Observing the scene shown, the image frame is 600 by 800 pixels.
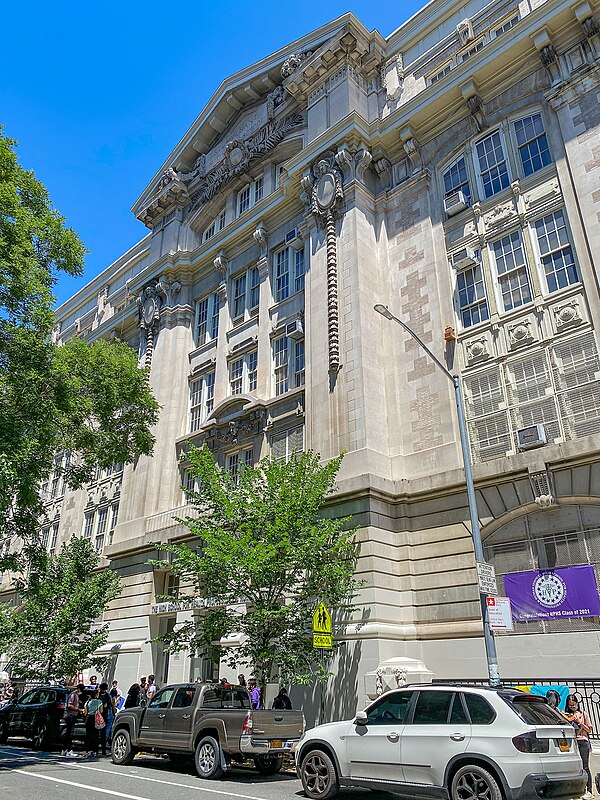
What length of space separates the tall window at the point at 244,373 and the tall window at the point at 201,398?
151 centimetres

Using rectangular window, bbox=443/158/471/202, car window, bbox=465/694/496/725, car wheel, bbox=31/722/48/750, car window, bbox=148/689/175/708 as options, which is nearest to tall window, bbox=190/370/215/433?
rectangular window, bbox=443/158/471/202

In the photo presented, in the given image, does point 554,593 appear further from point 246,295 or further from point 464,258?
point 246,295

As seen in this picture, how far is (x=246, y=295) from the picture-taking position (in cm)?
3100

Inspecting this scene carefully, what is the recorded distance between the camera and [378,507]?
2009cm

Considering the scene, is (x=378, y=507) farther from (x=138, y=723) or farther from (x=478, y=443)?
(x=138, y=723)

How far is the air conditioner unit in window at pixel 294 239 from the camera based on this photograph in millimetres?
28312

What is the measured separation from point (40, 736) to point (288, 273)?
20.0 meters

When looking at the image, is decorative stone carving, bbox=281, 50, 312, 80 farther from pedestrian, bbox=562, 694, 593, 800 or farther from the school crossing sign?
pedestrian, bbox=562, 694, 593, 800

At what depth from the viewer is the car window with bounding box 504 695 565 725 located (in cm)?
878

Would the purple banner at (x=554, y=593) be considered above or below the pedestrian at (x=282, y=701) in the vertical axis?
above

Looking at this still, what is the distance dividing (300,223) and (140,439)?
13309mm

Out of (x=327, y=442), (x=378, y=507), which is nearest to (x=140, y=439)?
(x=327, y=442)

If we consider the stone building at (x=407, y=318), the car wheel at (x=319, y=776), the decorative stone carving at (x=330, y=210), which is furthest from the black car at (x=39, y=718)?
the decorative stone carving at (x=330, y=210)

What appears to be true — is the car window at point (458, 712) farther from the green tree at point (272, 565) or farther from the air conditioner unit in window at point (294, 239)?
the air conditioner unit in window at point (294, 239)
